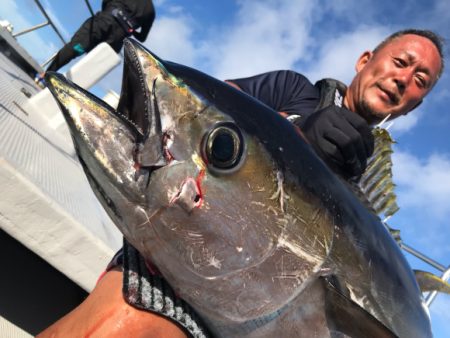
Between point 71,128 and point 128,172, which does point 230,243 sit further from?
point 71,128

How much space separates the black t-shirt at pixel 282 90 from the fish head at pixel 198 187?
1.24 metres

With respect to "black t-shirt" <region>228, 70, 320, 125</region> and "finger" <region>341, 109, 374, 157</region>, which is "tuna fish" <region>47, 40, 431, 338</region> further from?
"black t-shirt" <region>228, 70, 320, 125</region>

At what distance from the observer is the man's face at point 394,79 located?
8.09ft

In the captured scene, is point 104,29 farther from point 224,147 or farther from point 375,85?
point 224,147

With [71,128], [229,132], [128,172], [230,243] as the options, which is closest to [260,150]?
[229,132]

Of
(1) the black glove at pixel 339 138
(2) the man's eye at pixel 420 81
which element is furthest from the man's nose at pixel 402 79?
(1) the black glove at pixel 339 138

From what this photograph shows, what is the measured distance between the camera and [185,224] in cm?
101

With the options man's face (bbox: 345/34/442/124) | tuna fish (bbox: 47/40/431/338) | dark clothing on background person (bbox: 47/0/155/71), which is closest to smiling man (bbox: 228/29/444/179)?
man's face (bbox: 345/34/442/124)

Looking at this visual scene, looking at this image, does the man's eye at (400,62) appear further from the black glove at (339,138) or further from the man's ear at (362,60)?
the black glove at (339,138)

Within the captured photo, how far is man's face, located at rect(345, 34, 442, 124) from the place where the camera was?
246cm

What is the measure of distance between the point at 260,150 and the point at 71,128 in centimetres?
54

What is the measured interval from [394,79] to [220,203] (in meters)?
1.89

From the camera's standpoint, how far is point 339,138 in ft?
5.13

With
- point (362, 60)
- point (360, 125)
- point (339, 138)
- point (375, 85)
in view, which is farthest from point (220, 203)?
point (362, 60)
